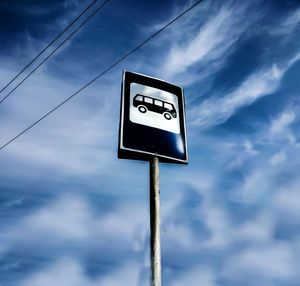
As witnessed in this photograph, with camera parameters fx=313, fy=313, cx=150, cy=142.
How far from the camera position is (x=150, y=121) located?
271cm

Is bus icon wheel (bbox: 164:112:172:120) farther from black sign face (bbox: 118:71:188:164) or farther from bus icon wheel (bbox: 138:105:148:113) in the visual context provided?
bus icon wheel (bbox: 138:105:148:113)

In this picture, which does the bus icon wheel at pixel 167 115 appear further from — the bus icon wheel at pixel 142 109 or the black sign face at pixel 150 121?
the bus icon wheel at pixel 142 109

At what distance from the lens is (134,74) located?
2.96 metres

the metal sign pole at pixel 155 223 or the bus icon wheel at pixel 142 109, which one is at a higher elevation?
the bus icon wheel at pixel 142 109

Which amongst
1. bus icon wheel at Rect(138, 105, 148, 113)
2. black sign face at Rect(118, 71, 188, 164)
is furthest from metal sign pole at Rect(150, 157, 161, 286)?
bus icon wheel at Rect(138, 105, 148, 113)

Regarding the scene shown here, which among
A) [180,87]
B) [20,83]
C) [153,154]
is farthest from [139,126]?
[20,83]

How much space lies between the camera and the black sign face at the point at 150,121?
257 cm

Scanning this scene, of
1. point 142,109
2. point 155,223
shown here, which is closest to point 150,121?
point 142,109

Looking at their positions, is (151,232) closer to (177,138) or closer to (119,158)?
(119,158)

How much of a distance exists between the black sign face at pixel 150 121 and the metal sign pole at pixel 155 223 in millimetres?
149

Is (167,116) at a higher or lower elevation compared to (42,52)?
lower

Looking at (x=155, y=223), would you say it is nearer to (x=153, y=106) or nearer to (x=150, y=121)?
(x=150, y=121)

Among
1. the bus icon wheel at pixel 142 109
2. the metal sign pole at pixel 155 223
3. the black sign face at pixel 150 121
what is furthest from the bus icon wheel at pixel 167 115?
the metal sign pole at pixel 155 223

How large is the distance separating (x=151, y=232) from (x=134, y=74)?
149 cm
